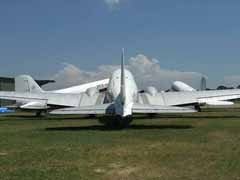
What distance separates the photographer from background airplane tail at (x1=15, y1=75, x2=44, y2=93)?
42344mm

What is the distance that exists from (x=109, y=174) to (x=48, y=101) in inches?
902

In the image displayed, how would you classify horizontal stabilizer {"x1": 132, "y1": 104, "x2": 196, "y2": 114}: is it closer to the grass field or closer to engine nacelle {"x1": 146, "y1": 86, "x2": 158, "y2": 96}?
the grass field

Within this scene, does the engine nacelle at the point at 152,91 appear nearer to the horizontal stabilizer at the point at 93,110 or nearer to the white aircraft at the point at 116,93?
the white aircraft at the point at 116,93

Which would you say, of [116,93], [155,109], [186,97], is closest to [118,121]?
[155,109]

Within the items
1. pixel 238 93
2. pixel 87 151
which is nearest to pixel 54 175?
pixel 87 151

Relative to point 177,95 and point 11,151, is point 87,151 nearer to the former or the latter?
point 11,151

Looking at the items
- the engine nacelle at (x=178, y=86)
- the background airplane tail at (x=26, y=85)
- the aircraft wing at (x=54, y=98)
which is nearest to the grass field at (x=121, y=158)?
the aircraft wing at (x=54, y=98)

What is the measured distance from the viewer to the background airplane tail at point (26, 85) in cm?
4234

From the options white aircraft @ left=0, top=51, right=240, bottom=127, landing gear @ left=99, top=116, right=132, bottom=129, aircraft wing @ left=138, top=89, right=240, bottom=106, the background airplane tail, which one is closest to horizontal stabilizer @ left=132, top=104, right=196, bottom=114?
landing gear @ left=99, top=116, right=132, bottom=129

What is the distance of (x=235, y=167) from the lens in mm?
8914

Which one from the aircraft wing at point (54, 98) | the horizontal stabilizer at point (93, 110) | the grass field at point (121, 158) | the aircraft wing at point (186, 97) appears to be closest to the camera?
the grass field at point (121, 158)

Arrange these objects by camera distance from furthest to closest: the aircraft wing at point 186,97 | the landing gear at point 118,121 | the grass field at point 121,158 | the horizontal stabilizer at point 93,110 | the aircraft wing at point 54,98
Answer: the aircraft wing at point 186,97 < the aircraft wing at point 54,98 < the landing gear at point 118,121 < the horizontal stabilizer at point 93,110 < the grass field at point 121,158

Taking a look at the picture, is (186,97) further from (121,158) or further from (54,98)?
(121,158)

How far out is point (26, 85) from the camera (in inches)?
1678
